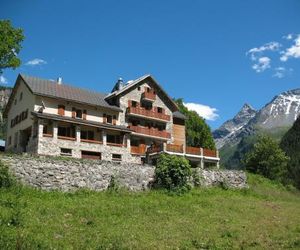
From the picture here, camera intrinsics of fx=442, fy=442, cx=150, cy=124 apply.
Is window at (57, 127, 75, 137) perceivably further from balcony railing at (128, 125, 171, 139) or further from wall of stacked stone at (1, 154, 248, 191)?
wall of stacked stone at (1, 154, 248, 191)

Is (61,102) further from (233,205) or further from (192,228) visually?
(192,228)

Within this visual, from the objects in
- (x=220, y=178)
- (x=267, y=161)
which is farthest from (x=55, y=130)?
(x=267, y=161)

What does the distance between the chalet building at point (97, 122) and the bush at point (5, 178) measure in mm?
14604

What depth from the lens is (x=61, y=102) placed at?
171ft

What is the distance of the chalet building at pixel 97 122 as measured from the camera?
4978cm

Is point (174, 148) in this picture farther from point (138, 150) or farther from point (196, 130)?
point (196, 130)

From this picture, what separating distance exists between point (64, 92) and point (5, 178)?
924 inches

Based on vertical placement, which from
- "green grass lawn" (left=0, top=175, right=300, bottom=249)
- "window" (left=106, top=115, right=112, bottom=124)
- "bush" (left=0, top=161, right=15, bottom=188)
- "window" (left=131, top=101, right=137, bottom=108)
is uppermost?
"window" (left=131, top=101, right=137, bottom=108)

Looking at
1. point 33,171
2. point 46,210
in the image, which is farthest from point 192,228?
point 33,171

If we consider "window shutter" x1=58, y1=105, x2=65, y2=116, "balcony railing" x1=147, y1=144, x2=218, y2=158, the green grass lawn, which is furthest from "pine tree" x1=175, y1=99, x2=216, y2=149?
the green grass lawn

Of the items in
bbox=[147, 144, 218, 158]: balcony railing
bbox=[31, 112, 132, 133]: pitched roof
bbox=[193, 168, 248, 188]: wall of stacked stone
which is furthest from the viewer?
bbox=[147, 144, 218, 158]: balcony railing

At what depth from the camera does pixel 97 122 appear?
5397cm

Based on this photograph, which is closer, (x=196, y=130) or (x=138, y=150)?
(x=138, y=150)

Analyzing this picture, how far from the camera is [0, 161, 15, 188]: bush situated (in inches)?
1244
